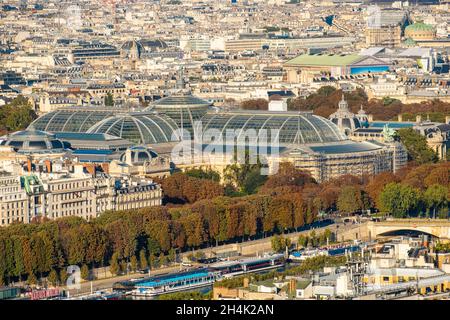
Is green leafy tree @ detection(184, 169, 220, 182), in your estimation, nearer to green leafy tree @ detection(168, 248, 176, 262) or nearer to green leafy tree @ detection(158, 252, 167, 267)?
green leafy tree @ detection(168, 248, 176, 262)

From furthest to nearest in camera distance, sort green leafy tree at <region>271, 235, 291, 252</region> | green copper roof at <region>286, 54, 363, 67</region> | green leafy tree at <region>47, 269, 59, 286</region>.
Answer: green copper roof at <region>286, 54, 363, 67</region>, green leafy tree at <region>271, 235, 291, 252</region>, green leafy tree at <region>47, 269, 59, 286</region>

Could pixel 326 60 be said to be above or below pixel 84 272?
above

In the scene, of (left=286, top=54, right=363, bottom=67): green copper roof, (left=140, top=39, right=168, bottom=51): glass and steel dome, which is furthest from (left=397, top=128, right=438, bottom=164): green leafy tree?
(left=140, top=39, right=168, bottom=51): glass and steel dome

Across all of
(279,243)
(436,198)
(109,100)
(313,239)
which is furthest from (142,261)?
(109,100)

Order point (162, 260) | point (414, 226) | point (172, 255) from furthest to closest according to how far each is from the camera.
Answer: point (414, 226) → point (172, 255) → point (162, 260)

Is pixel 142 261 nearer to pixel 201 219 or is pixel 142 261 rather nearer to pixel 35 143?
pixel 201 219

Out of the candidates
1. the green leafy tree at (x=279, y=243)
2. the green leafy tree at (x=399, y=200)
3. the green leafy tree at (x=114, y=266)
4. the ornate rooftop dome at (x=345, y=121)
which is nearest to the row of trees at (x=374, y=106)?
the ornate rooftop dome at (x=345, y=121)
